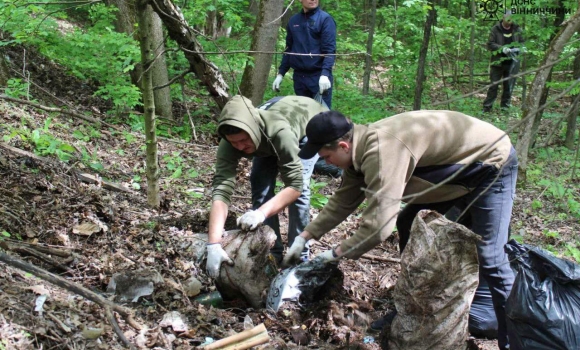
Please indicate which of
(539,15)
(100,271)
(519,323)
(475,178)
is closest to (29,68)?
(100,271)

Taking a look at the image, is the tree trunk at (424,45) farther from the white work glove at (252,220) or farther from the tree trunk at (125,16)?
the white work glove at (252,220)

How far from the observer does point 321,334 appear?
3029 mm

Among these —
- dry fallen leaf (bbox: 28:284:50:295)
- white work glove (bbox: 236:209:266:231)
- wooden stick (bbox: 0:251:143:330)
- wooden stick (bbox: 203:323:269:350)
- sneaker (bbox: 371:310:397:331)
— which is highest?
wooden stick (bbox: 0:251:143:330)

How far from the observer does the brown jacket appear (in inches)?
103

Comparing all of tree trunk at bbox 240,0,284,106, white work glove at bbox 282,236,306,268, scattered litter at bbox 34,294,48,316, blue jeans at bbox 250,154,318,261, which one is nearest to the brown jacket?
white work glove at bbox 282,236,306,268

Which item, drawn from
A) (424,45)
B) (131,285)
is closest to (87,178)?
(131,285)

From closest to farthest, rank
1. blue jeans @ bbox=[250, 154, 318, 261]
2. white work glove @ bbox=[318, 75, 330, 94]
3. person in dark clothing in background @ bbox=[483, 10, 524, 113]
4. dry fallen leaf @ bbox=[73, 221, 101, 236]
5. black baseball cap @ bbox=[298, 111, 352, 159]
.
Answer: black baseball cap @ bbox=[298, 111, 352, 159], dry fallen leaf @ bbox=[73, 221, 101, 236], blue jeans @ bbox=[250, 154, 318, 261], white work glove @ bbox=[318, 75, 330, 94], person in dark clothing in background @ bbox=[483, 10, 524, 113]

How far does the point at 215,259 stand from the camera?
3.29 metres

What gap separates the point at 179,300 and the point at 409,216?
1719 mm

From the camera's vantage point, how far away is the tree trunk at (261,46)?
652 cm

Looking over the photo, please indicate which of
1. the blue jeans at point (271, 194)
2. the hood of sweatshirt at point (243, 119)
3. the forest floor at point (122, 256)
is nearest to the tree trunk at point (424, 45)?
the forest floor at point (122, 256)

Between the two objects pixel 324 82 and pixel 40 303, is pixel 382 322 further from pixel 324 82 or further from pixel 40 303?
pixel 324 82

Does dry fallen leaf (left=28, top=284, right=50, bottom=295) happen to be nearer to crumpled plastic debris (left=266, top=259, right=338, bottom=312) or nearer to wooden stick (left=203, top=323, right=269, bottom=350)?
wooden stick (left=203, top=323, right=269, bottom=350)

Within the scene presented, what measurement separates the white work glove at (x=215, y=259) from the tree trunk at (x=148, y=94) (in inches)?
42.1
